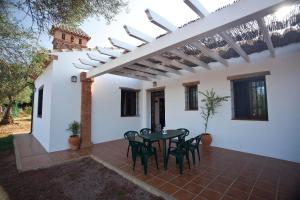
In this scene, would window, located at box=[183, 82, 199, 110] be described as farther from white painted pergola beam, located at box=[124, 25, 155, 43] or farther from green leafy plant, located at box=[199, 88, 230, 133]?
white painted pergola beam, located at box=[124, 25, 155, 43]

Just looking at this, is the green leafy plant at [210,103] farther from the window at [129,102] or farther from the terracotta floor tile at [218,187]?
the window at [129,102]

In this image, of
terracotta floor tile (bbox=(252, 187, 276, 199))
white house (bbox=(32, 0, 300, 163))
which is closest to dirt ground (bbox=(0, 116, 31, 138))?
white house (bbox=(32, 0, 300, 163))

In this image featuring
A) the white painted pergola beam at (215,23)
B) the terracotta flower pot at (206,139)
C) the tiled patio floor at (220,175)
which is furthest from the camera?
the terracotta flower pot at (206,139)

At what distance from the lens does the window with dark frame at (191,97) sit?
6.69 m

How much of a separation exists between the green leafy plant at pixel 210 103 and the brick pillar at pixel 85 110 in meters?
4.42

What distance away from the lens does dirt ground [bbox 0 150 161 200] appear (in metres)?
2.85

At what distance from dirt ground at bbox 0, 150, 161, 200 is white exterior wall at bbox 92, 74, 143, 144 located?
2.64 meters

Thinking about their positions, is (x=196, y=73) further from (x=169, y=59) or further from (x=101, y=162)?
(x=101, y=162)

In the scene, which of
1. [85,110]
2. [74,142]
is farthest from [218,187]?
[85,110]

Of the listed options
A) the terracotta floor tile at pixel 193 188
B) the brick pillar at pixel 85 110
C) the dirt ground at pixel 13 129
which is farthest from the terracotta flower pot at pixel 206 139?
the dirt ground at pixel 13 129

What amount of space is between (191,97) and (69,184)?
5275mm

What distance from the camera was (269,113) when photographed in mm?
4668

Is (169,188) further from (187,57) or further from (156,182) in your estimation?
(187,57)

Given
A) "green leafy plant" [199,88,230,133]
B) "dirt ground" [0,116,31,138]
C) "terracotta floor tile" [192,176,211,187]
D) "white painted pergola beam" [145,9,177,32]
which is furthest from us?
"dirt ground" [0,116,31,138]
